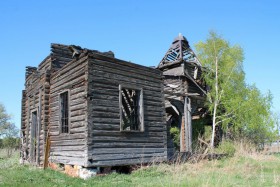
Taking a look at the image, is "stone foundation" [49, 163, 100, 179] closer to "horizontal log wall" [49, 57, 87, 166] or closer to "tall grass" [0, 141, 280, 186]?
"horizontal log wall" [49, 57, 87, 166]

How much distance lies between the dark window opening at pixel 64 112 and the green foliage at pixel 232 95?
1161cm

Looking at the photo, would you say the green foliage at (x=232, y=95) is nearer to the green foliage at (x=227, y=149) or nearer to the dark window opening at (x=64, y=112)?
the green foliage at (x=227, y=149)

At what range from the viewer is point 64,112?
41.5 ft

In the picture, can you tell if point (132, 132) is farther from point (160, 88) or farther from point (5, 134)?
point (5, 134)

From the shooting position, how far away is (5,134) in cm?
4469

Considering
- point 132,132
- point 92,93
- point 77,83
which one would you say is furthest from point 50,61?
point 132,132

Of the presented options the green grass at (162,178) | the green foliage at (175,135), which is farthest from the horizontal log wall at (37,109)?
the green foliage at (175,135)

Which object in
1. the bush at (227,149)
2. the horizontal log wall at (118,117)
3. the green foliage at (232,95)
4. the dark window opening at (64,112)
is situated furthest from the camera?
the green foliage at (232,95)

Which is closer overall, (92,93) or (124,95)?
(92,93)

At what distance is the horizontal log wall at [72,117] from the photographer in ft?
35.0

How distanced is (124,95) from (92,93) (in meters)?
4.22

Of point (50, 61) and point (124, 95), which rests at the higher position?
point (50, 61)

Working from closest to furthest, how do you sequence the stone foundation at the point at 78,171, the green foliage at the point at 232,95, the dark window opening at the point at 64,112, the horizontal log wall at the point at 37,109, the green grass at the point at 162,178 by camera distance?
the green grass at the point at 162,178 < the stone foundation at the point at 78,171 < the dark window opening at the point at 64,112 < the horizontal log wall at the point at 37,109 < the green foliage at the point at 232,95

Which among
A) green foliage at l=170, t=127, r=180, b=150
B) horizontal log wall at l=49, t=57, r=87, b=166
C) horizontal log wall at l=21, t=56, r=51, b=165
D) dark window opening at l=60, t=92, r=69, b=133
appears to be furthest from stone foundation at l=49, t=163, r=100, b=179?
green foliage at l=170, t=127, r=180, b=150
